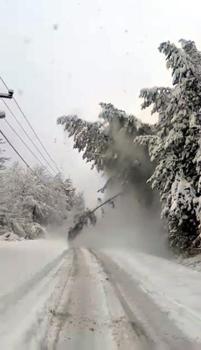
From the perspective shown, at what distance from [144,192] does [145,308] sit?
2898cm

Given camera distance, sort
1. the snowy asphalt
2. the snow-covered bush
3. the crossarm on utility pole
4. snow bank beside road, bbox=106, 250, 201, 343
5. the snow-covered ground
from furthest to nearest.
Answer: the snow-covered bush, the crossarm on utility pole, snow bank beside road, bbox=106, 250, 201, 343, the snow-covered ground, the snowy asphalt

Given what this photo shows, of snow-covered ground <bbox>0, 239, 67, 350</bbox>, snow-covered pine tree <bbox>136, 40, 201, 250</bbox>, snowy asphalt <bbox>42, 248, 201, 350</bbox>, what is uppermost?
snow-covered pine tree <bbox>136, 40, 201, 250</bbox>

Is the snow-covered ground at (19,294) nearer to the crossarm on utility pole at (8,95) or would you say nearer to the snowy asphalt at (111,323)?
the snowy asphalt at (111,323)

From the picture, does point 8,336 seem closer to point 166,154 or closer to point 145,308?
point 145,308

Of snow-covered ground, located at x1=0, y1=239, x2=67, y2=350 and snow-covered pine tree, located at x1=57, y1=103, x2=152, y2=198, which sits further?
snow-covered pine tree, located at x1=57, y1=103, x2=152, y2=198

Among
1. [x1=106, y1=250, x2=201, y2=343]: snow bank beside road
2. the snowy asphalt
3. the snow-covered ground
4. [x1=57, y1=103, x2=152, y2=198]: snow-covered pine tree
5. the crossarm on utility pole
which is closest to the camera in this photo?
the snowy asphalt

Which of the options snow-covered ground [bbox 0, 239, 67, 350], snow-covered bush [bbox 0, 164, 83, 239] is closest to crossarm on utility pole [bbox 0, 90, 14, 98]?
snow-covered ground [bbox 0, 239, 67, 350]

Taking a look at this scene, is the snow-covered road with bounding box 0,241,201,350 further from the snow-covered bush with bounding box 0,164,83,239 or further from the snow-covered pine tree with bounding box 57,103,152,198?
the snow-covered bush with bounding box 0,164,83,239

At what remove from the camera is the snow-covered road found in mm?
6738

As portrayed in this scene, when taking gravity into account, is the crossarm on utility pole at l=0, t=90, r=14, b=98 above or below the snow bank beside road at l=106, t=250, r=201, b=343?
above

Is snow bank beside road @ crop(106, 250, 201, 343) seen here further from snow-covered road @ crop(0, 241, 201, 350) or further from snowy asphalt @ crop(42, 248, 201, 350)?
snowy asphalt @ crop(42, 248, 201, 350)

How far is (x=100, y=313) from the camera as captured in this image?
358 inches

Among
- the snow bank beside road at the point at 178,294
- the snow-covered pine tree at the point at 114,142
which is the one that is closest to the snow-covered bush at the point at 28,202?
the snow-covered pine tree at the point at 114,142

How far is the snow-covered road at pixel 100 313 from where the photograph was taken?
6.74 meters
